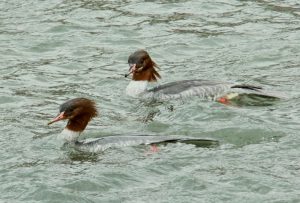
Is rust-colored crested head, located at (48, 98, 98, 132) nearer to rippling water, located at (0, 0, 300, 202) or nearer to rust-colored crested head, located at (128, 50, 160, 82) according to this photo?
rippling water, located at (0, 0, 300, 202)

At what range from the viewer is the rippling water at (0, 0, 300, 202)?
38.4 feet

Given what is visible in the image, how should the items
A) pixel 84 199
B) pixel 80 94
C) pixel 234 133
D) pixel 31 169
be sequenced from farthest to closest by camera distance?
pixel 80 94 < pixel 234 133 < pixel 31 169 < pixel 84 199

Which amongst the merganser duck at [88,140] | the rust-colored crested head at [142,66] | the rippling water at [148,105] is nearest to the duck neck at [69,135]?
the merganser duck at [88,140]

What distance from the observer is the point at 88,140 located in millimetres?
13430

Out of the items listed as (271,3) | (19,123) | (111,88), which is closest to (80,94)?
(111,88)

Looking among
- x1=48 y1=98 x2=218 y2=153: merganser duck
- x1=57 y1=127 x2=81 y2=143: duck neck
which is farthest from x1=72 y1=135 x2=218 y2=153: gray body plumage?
x1=57 y1=127 x2=81 y2=143: duck neck

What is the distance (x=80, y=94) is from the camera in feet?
53.7

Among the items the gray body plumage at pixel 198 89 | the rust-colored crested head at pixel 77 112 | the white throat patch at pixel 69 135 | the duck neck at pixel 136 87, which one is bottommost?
the duck neck at pixel 136 87

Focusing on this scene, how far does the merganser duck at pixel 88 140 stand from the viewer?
512 inches

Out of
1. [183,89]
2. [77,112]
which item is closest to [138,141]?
[77,112]

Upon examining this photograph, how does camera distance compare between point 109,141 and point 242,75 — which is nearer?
point 109,141

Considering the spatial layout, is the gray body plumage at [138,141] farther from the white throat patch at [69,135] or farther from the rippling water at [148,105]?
the white throat patch at [69,135]

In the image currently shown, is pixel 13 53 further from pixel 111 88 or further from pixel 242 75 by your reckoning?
pixel 242 75

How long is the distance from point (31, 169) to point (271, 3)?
1006 centimetres
